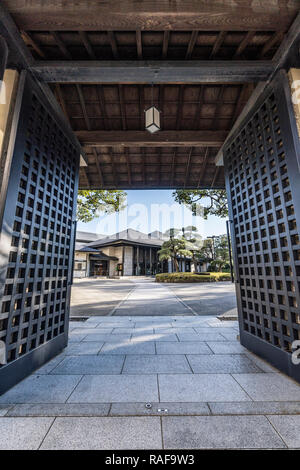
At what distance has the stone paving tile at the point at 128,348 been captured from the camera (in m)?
3.13

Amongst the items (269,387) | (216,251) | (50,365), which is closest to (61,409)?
(50,365)

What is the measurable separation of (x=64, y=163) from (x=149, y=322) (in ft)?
13.3

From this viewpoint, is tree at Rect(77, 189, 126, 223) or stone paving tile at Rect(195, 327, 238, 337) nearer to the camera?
stone paving tile at Rect(195, 327, 238, 337)

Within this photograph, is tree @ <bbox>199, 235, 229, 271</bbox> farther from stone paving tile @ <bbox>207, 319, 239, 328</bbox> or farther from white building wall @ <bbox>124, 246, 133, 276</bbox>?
stone paving tile @ <bbox>207, 319, 239, 328</bbox>

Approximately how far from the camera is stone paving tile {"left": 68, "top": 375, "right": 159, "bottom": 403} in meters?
1.92

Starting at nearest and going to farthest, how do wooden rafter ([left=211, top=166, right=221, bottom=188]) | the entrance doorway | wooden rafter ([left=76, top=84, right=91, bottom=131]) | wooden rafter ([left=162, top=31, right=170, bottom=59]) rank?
wooden rafter ([left=162, top=31, right=170, bottom=59]), wooden rafter ([left=76, top=84, right=91, bottom=131]), wooden rafter ([left=211, top=166, right=221, bottom=188]), the entrance doorway

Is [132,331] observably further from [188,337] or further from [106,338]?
[188,337]

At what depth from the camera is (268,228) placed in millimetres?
2762

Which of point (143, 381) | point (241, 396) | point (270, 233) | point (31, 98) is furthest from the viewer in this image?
point (270, 233)

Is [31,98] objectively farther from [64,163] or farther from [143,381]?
[143,381]

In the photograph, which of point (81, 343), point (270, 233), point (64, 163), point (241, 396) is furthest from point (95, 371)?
point (64, 163)

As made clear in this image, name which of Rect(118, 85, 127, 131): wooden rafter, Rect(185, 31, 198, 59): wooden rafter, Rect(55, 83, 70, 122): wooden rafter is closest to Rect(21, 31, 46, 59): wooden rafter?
Rect(55, 83, 70, 122): wooden rafter

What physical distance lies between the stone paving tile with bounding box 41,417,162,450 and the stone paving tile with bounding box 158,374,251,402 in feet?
1.38

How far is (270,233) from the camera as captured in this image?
274cm
